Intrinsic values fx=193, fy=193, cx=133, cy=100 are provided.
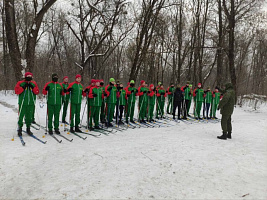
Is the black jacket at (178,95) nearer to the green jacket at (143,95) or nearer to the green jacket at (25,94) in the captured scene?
the green jacket at (143,95)

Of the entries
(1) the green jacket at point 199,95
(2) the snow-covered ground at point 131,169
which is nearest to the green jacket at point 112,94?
(2) the snow-covered ground at point 131,169

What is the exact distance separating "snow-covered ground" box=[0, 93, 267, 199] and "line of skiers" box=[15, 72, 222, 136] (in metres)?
1.05

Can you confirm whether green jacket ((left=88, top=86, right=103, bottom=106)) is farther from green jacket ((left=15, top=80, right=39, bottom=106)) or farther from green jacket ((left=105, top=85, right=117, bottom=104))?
green jacket ((left=15, top=80, right=39, bottom=106))

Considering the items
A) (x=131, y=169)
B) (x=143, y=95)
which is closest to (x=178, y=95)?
(x=143, y=95)

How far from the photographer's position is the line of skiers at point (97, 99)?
641 cm

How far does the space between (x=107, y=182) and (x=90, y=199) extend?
58cm

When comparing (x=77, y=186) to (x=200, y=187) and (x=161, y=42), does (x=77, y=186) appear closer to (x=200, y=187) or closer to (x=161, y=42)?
(x=200, y=187)

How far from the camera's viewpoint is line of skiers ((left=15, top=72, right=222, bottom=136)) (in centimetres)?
641

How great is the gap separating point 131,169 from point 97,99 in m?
4.24

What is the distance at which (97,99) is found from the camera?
7879 mm

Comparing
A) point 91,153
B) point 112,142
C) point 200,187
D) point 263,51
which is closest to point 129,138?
point 112,142

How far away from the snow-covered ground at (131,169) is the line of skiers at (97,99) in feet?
3.43

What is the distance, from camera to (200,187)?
3.53 m

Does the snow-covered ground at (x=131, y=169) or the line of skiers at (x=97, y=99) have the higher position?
the line of skiers at (x=97, y=99)
